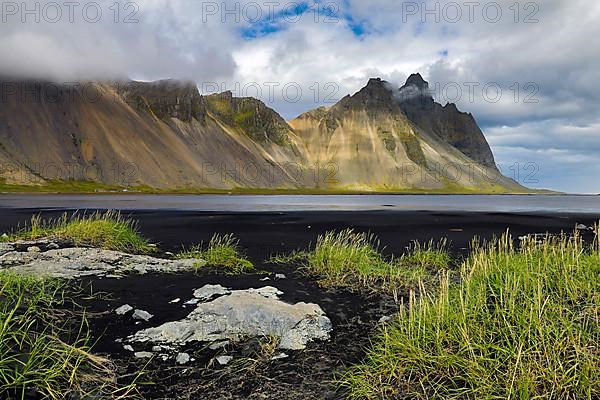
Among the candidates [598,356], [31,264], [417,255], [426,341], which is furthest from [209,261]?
[598,356]

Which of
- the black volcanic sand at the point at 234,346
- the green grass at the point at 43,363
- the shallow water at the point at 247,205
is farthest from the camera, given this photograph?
the shallow water at the point at 247,205

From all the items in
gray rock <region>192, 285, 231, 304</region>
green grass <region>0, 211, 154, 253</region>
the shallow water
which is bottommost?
the shallow water

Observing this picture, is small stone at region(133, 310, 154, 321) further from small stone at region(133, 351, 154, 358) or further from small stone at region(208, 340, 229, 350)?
small stone at region(208, 340, 229, 350)

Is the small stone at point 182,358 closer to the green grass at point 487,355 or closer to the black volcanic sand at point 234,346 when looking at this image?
the black volcanic sand at point 234,346

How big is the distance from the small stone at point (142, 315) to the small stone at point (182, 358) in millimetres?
1987

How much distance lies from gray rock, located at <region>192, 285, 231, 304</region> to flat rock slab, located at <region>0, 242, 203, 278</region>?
10.8ft

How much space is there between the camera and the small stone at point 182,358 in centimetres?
770

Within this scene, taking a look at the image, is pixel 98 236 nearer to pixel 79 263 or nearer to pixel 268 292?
pixel 79 263

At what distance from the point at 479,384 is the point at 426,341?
133 centimetres

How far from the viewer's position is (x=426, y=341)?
7242 mm

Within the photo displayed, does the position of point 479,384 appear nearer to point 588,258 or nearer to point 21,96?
point 588,258

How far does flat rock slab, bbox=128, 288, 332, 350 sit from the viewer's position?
28.2 feet

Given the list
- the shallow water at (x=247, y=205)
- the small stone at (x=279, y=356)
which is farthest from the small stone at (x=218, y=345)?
the shallow water at (x=247, y=205)

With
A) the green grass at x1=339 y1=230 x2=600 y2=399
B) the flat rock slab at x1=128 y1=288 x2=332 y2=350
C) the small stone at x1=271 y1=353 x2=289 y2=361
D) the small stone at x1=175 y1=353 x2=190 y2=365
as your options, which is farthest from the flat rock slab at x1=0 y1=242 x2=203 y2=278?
the green grass at x1=339 y1=230 x2=600 y2=399
